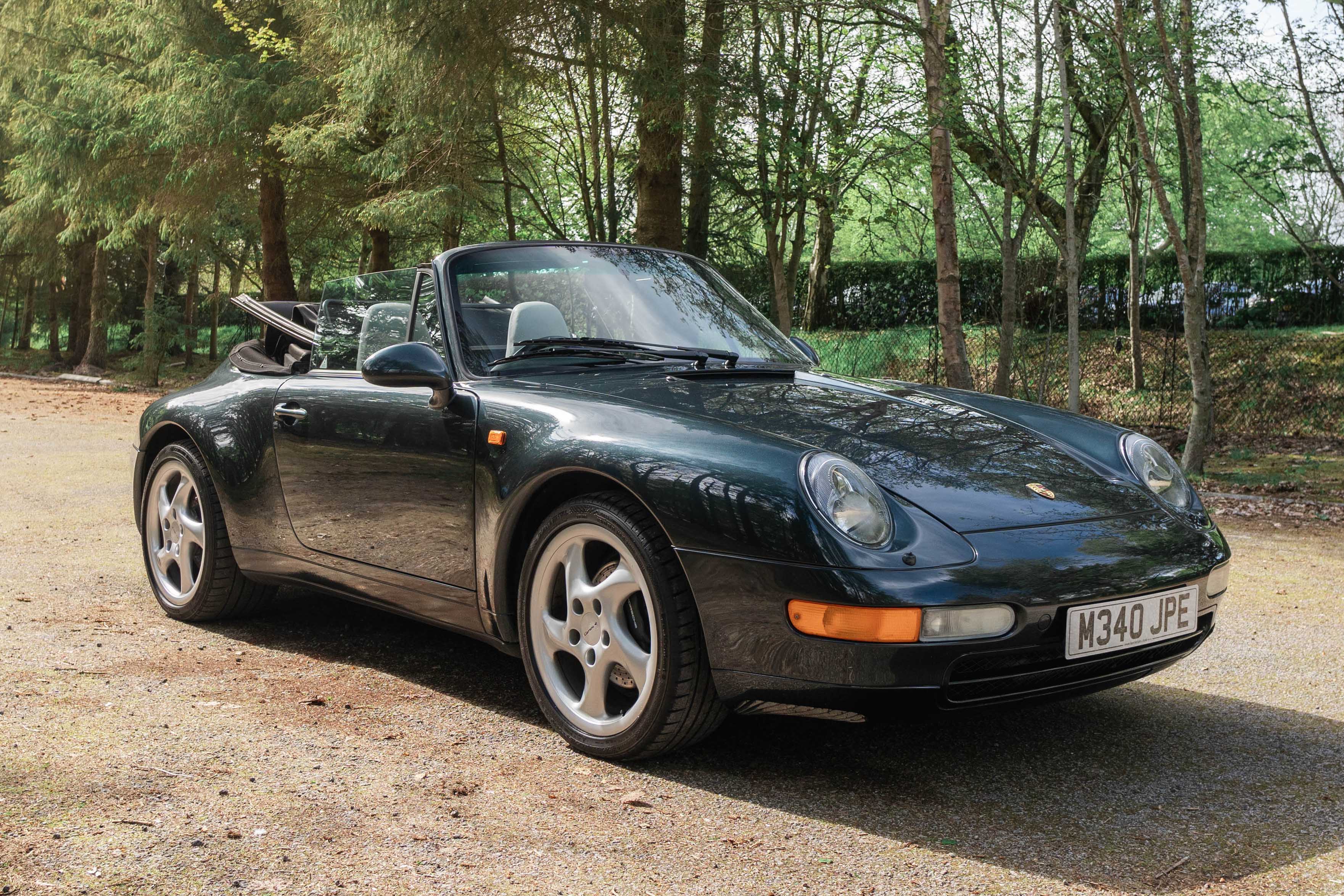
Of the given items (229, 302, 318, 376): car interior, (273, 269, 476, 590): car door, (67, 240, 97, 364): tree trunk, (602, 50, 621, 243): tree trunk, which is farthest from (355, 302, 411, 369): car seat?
(67, 240, 97, 364): tree trunk

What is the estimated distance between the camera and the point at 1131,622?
10.2ft

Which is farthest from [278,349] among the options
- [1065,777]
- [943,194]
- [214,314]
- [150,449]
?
[214,314]

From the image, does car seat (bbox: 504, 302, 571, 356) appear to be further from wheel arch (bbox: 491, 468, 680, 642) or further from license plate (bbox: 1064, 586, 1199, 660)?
license plate (bbox: 1064, 586, 1199, 660)

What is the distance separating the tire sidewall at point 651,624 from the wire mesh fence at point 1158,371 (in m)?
10.1

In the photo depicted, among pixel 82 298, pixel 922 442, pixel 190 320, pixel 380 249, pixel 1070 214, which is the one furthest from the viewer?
pixel 190 320

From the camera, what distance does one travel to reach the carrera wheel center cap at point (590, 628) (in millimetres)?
3381

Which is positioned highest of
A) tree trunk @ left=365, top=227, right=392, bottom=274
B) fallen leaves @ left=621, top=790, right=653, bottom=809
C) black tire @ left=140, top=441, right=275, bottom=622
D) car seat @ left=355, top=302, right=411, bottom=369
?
tree trunk @ left=365, top=227, right=392, bottom=274

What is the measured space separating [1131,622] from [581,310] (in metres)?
2.02

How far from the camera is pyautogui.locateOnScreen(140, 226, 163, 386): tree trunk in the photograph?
2609cm

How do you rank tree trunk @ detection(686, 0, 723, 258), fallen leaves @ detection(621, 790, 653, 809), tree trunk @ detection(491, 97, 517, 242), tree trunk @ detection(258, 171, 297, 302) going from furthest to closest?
tree trunk @ detection(258, 171, 297, 302)
tree trunk @ detection(491, 97, 517, 242)
tree trunk @ detection(686, 0, 723, 258)
fallen leaves @ detection(621, 790, 653, 809)

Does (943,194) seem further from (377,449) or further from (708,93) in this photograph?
(377,449)

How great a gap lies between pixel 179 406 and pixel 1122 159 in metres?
15.6

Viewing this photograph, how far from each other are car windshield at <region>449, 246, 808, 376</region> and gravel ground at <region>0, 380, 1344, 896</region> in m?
1.14

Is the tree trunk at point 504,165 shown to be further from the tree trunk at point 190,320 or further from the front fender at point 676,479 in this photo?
the tree trunk at point 190,320
